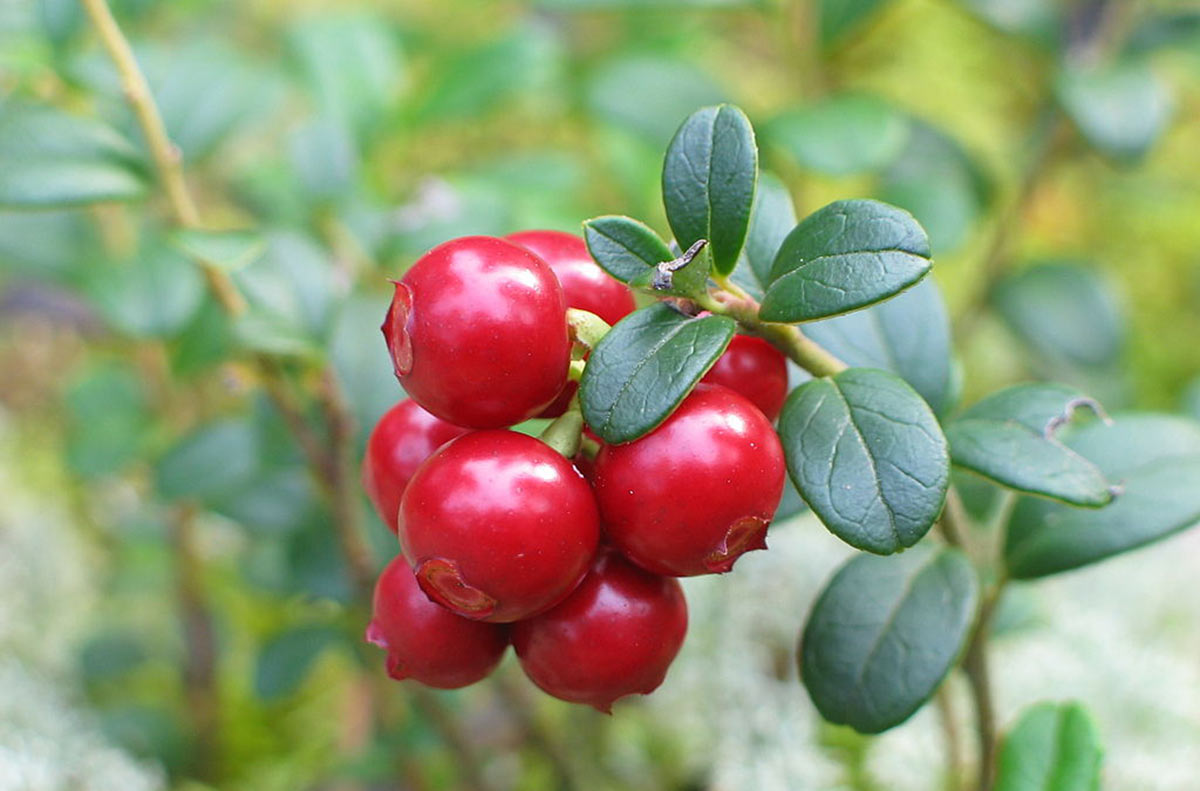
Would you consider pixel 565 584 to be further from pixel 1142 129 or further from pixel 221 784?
pixel 221 784

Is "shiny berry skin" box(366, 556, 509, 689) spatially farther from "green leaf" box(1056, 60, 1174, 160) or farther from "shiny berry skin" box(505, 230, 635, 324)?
"green leaf" box(1056, 60, 1174, 160)

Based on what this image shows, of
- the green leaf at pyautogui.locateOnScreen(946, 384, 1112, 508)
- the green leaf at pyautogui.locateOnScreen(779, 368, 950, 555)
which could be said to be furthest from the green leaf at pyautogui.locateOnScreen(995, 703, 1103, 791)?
the green leaf at pyautogui.locateOnScreen(779, 368, 950, 555)

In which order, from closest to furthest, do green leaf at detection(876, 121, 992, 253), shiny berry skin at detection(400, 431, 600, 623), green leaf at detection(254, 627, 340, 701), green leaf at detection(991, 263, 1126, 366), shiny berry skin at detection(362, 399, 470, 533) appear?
shiny berry skin at detection(400, 431, 600, 623) < shiny berry skin at detection(362, 399, 470, 533) < green leaf at detection(254, 627, 340, 701) < green leaf at detection(876, 121, 992, 253) < green leaf at detection(991, 263, 1126, 366)

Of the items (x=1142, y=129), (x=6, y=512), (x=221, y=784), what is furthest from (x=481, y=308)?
(x=6, y=512)

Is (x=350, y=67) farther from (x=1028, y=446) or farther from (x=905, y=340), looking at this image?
(x=1028, y=446)

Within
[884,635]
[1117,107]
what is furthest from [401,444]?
[1117,107]
